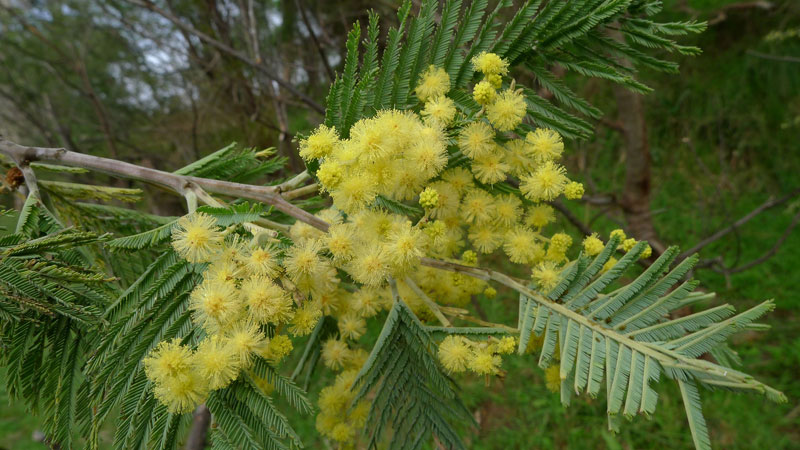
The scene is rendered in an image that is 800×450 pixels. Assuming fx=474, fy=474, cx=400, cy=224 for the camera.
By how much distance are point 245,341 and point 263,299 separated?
75mm

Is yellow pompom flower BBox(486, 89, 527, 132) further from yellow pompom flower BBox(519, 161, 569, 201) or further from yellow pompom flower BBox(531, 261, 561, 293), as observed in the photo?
yellow pompom flower BBox(531, 261, 561, 293)

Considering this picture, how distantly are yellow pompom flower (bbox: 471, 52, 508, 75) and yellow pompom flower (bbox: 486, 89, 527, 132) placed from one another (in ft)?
0.18

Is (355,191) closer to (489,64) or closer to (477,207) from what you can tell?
(477,207)

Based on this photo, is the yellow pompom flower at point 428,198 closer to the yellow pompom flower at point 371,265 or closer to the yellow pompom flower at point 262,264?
the yellow pompom flower at point 371,265

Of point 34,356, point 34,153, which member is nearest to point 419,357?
point 34,356

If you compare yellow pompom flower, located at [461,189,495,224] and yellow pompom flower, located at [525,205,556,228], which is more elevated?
yellow pompom flower, located at [461,189,495,224]

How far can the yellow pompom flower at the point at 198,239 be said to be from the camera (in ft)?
2.68

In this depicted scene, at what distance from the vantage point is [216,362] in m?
0.76

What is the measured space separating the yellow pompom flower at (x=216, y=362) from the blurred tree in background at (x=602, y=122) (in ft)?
6.02

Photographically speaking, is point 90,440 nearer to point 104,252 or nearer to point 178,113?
point 104,252

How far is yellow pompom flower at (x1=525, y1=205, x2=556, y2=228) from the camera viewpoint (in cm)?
103

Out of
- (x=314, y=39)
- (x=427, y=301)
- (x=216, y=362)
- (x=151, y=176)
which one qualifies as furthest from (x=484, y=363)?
(x=314, y=39)

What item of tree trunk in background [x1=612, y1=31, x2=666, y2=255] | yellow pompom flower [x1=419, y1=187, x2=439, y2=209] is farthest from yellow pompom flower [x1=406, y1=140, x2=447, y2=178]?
tree trunk in background [x1=612, y1=31, x2=666, y2=255]

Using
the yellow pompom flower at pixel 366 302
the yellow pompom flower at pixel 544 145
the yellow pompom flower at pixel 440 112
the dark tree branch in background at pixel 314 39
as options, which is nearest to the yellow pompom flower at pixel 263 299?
the yellow pompom flower at pixel 366 302
